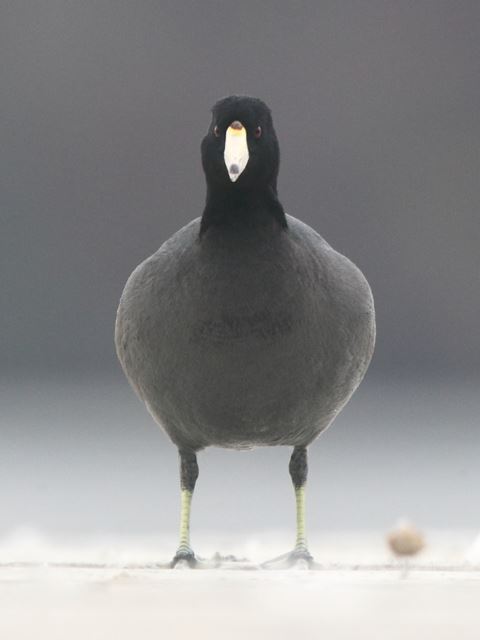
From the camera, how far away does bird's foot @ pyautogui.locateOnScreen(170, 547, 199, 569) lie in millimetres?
3990

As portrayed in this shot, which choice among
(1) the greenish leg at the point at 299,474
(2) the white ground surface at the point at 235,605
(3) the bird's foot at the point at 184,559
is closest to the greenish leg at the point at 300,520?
(1) the greenish leg at the point at 299,474

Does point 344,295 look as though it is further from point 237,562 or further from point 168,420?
point 237,562

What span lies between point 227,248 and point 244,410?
448 mm

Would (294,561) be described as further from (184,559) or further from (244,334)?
(244,334)

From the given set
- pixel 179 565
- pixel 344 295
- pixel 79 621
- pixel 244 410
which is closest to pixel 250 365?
pixel 244 410

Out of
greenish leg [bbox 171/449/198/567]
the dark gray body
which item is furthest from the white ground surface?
greenish leg [bbox 171/449/198/567]

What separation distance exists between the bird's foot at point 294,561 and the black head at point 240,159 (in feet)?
3.33

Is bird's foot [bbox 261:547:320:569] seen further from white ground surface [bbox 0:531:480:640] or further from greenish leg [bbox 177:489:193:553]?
white ground surface [bbox 0:531:480:640]

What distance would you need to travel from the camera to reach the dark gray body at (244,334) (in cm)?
364

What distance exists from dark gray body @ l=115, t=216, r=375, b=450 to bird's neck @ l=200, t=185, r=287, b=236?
0.03 m

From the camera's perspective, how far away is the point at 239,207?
3670 mm

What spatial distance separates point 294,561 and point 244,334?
2.53 feet

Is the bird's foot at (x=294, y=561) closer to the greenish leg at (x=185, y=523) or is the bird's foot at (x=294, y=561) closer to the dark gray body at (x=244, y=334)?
the greenish leg at (x=185, y=523)

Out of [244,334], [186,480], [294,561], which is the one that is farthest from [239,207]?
[294,561]
